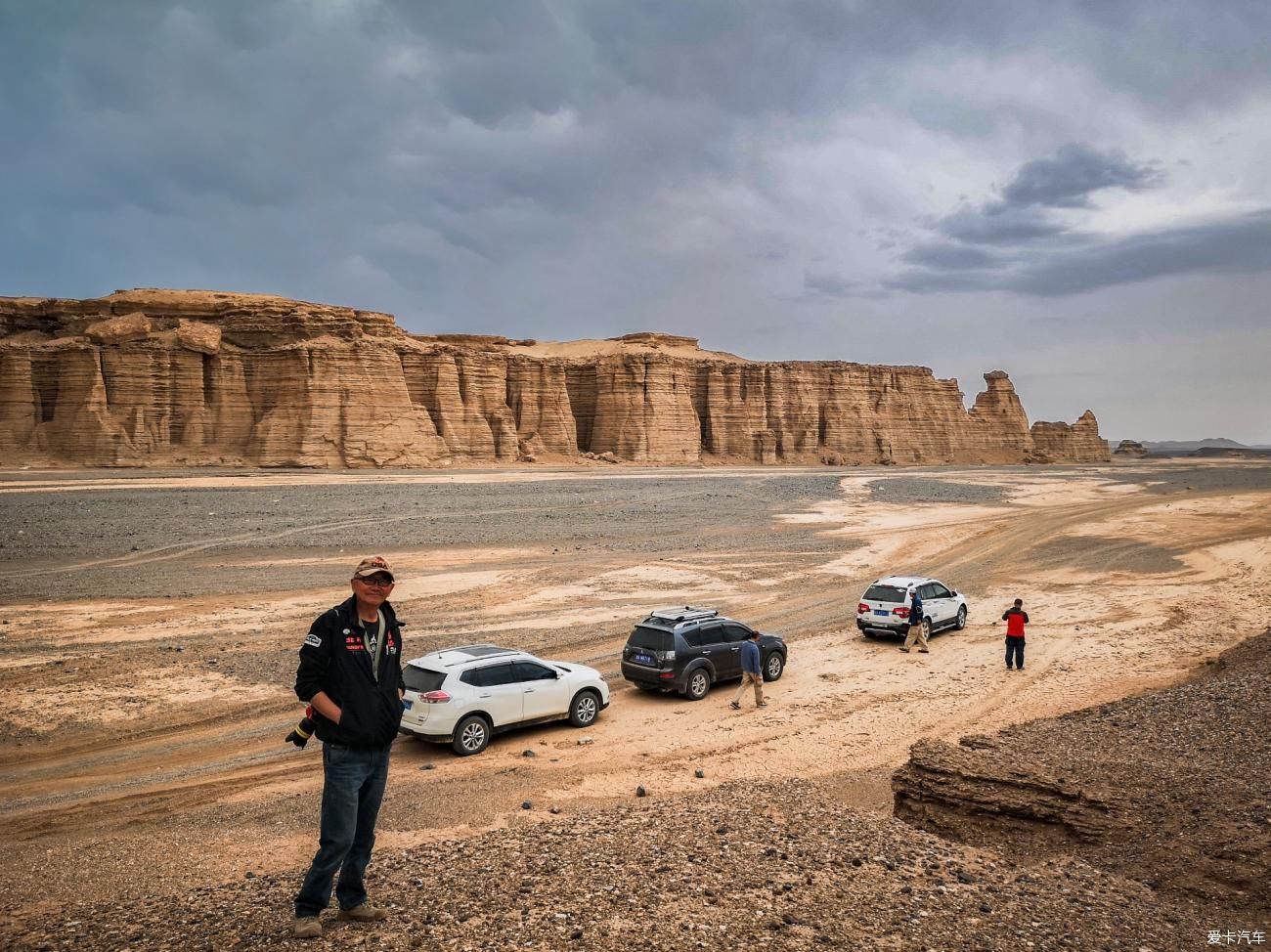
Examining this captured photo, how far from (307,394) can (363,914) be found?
75283 mm

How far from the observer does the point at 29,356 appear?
7331 centimetres

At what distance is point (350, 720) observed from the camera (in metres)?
5.84

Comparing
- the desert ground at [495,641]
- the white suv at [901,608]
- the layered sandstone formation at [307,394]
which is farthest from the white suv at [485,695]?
the layered sandstone formation at [307,394]

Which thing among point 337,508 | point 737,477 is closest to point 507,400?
point 737,477

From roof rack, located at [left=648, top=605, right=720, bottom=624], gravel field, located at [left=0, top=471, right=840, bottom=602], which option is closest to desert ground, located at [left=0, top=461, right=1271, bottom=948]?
gravel field, located at [left=0, top=471, right=840, bottom=602]

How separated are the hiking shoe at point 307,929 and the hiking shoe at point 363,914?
24 cm

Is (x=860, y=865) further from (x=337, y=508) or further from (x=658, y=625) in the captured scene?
(x=337, y=508)

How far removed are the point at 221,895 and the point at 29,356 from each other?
85683 mm

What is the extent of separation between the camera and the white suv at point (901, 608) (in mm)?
19844

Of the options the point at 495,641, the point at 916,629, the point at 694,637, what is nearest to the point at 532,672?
the point at 694,637

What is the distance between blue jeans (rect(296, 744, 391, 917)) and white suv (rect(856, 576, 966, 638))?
16.1 m

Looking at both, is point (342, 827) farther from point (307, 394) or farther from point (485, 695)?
point (307, 394)

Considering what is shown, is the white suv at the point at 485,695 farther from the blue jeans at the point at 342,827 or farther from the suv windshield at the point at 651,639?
the blue jeans at the point at 342,827

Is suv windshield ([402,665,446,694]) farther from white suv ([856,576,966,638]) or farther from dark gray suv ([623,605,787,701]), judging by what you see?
white suv ([856,576,966,638])
